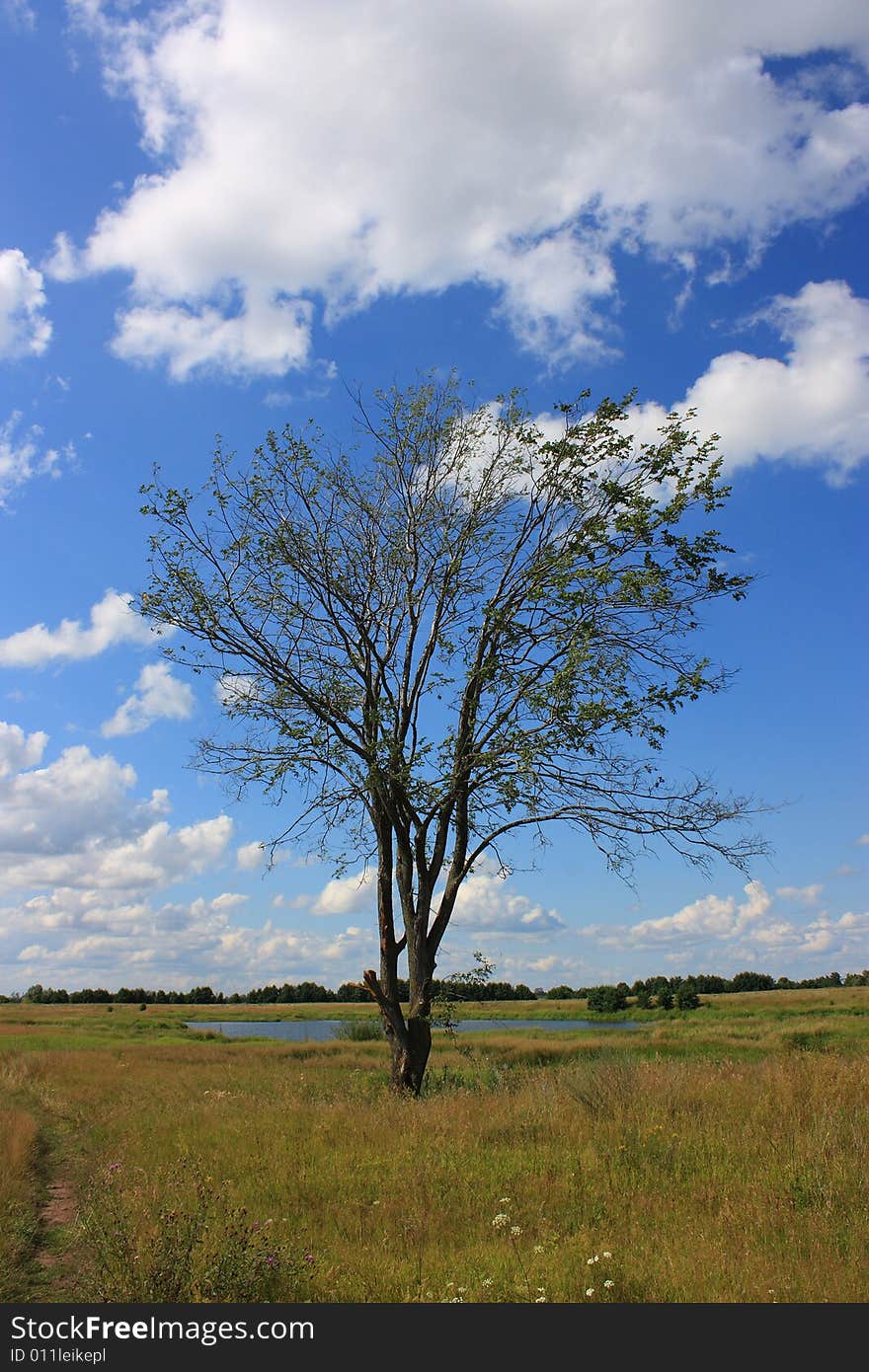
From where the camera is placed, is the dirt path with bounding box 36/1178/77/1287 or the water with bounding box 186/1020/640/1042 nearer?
the dirt path with bounding box 36/1178/77/1287

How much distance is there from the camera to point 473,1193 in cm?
859

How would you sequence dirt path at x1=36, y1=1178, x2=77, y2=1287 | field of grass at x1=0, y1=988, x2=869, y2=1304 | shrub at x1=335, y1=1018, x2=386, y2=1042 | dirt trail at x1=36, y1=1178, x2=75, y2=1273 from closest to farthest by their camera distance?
field of grass at x1=0, y1=988, x2=869, y2=1304
dirt path at x1=36, y1=1178, x2=77, y2=1287
dirt trail at x1=36, y1=1178, x2=75, y2=1273
shrub at x1=335, y1=1018, x2=386, y2=1042

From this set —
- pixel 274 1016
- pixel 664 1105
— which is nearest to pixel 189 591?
pixel 664 1105

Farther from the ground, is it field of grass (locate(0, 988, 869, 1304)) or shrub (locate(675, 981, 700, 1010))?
field of grass (locate(0, 988, 869, 1304))

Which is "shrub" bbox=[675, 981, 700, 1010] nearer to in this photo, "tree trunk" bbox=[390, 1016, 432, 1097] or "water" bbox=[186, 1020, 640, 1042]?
"water" bbox=[186, 1020, 640, 1042]

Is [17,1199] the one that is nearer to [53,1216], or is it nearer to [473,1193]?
[53,1216]

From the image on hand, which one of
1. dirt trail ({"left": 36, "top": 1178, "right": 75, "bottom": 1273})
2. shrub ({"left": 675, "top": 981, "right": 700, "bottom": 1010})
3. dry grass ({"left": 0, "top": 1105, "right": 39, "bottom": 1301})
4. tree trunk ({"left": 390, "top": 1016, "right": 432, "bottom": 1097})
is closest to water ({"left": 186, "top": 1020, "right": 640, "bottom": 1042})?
shrub ({"left": 675, "top": 981, "right": 700, "bottom": 1010})

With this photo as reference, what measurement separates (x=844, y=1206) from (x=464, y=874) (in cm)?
1123

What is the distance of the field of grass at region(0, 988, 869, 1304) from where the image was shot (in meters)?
6.14

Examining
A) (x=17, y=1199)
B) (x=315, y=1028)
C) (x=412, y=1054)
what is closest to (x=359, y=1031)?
(x=315, y=1028)

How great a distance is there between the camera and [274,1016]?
116938mm

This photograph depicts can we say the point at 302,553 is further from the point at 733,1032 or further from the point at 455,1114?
the point at 733,1032

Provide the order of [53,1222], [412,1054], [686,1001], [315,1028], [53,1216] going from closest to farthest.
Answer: [53,1222] → [53,1216] → [412,1054] → [315,1028] → [686,1001]

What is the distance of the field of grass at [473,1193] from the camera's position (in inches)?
242
